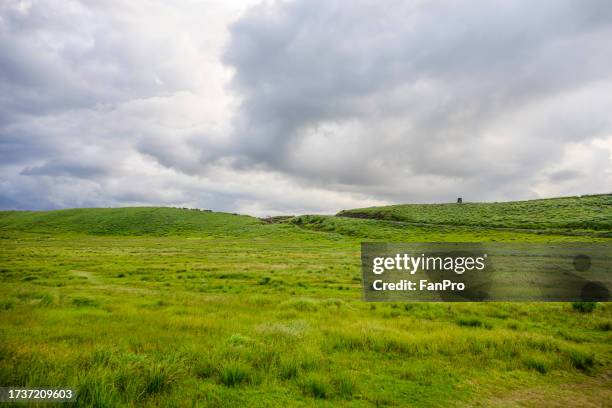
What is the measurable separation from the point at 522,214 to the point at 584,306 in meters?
110

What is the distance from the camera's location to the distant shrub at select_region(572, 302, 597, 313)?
51.2 feet

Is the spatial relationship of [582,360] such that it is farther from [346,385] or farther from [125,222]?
[125,222]

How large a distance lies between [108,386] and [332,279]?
73.7 feet

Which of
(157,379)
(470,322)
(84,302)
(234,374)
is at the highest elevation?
(157,379)

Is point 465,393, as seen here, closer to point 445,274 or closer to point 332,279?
point 445,274

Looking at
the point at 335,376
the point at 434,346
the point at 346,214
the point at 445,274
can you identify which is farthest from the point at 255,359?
the point at 346,214

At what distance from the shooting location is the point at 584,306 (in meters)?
15.7

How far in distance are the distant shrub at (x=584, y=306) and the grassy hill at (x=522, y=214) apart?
79734 mm

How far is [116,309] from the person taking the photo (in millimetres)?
14734

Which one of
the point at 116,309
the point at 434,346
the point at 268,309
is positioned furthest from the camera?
the point at 268,309

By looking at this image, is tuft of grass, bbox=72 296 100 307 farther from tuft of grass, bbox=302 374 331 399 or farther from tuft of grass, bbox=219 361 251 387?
tuft of grass, bbox=302 374 331 399

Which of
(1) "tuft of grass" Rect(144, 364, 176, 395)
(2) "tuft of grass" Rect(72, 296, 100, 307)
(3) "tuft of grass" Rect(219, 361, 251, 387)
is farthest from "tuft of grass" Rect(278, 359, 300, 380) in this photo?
(2) "tuft of grass" Rect(72, 296, 100, 307)

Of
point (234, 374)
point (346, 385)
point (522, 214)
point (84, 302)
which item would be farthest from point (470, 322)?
point (522, 214)

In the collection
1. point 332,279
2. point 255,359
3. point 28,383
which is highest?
point 28,383
